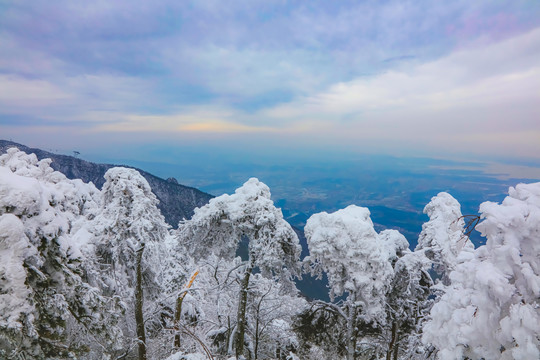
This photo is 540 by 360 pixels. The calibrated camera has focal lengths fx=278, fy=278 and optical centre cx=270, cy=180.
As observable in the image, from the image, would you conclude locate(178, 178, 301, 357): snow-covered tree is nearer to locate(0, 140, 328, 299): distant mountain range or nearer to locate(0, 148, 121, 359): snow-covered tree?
locate(0, 148, 121, 359): snow-covered tree

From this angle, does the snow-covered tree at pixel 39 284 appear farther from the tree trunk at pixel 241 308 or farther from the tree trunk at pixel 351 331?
the tree trunk at pixel 351 331

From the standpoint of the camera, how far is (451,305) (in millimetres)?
3779

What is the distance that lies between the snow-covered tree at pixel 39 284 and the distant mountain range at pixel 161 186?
106 m

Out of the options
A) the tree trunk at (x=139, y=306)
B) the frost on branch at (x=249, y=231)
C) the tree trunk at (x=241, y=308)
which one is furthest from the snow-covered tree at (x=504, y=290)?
the tree trunk at (x=139, y=306)

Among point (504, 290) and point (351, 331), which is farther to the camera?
point (351, 331)

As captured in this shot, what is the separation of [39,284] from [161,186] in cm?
12179

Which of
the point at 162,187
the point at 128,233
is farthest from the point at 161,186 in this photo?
the point at 128,233

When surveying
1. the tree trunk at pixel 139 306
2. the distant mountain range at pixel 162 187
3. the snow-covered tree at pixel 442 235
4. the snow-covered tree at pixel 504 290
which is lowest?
the distant mountain range at pixel 162 187

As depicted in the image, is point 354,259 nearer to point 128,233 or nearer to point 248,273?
point 248,273

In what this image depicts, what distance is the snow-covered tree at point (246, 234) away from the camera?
9.40 meters

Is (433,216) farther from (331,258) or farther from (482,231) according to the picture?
(482,231)

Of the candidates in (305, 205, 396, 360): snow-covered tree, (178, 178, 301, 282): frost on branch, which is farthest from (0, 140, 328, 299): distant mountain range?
(178, 178, 301, 282): frost on branch

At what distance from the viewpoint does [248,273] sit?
955 centimetres

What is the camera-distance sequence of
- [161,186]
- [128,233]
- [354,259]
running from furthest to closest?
1. [161,186]
2. [354,259]
3. [128,233]
